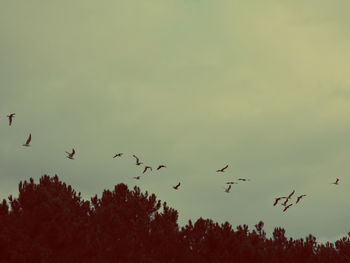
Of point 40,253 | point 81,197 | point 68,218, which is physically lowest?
point 40,253

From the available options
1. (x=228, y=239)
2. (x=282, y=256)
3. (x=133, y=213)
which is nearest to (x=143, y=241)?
(x=133, y=213)

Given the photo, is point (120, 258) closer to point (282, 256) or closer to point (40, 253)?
point (40, 253)

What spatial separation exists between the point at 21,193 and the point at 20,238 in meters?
5.08

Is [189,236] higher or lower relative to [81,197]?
lower

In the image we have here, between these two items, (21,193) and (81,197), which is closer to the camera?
(21,193)

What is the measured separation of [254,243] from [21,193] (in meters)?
19.8

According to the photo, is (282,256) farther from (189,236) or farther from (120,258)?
(120,258)

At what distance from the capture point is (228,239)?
49969mm

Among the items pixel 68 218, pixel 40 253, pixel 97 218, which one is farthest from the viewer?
pixel 97 218

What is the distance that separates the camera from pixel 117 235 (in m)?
49.9

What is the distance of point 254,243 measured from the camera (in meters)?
52.8

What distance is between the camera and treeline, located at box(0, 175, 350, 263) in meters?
42.2

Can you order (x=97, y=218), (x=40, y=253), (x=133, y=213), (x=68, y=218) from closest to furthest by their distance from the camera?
(x=40, y=253), (x=68, y=218), (x=97, y=218), (x=133, y=213)

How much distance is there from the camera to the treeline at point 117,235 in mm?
42219
